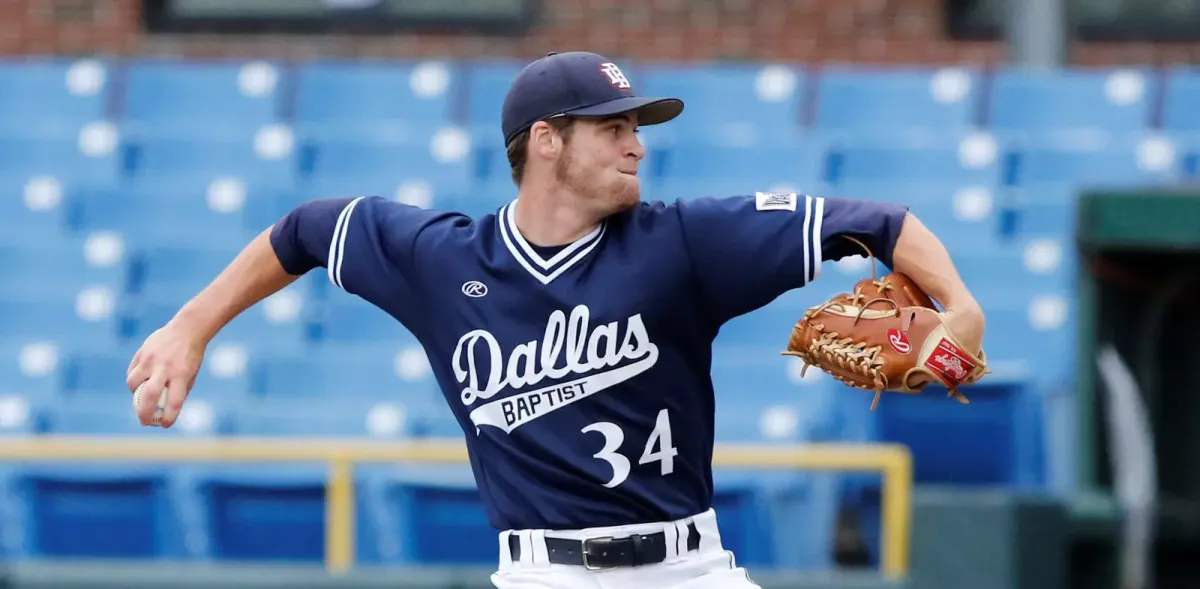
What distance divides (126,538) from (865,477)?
7.70ft

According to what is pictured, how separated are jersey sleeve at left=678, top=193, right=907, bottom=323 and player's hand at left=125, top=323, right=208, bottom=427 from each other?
2.92 feet

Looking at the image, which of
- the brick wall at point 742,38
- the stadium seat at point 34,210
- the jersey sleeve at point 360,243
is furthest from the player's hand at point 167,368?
the brick wall at point 742,38

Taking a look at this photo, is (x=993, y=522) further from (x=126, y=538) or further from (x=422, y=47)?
(x=422, y=47)

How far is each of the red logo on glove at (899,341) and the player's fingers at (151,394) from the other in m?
1.22

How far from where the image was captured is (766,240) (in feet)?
9.22

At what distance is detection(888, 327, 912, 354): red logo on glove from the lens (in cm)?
267

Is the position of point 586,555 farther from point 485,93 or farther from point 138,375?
point 485,93

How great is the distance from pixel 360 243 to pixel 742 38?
5.55 metres

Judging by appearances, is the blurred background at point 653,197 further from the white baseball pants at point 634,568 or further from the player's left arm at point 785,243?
the player's left arm at point 785,243

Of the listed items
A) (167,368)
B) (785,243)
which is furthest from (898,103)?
(167,368)

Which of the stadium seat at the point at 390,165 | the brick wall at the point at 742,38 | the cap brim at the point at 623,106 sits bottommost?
the stadium seat at the point at 390,165

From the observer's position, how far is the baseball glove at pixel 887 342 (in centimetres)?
263

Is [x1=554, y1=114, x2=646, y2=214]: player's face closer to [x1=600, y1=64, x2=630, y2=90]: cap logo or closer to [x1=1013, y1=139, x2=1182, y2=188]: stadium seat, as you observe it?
[x1=600, y1=64, x2=630, y2=90]: cap logo

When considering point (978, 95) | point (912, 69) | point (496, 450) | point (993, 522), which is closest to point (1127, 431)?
point (993, 522)
